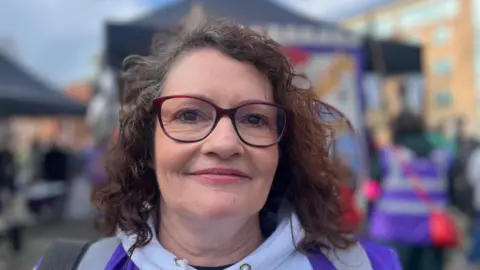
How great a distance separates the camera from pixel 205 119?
1219 millimetres

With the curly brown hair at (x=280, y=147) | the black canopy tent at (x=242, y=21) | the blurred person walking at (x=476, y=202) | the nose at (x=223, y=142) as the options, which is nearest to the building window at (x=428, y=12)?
the black canopy tent at (x=242, y=21)

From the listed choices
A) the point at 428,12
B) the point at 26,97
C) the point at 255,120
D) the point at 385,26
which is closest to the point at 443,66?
the point at 428,12

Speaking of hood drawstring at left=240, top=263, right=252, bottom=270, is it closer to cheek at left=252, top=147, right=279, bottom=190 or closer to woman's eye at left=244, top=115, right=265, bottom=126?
cheek at left=252, top=147, right=279, bottom=190

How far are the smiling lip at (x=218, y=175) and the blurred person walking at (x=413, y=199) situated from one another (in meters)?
2.72

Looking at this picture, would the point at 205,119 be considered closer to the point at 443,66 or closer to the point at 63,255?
the point at 63,255

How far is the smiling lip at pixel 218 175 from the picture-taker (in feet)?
3.93

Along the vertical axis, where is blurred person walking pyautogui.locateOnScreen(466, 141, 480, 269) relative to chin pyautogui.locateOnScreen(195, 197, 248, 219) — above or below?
below

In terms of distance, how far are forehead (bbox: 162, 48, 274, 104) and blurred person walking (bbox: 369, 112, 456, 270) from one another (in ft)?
8.64

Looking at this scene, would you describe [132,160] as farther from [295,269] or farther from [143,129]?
[295,269]

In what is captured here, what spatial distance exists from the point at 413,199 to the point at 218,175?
2.84m

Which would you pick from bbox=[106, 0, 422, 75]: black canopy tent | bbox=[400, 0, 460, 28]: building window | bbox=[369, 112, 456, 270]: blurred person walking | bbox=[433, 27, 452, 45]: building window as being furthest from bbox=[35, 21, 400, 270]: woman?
bbox=[433, 27, 452, 45]: building window

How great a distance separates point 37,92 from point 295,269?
802 centimetres

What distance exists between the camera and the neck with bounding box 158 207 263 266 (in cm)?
126

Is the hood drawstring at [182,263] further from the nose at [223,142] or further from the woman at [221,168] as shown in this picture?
the nose at [223,142]
